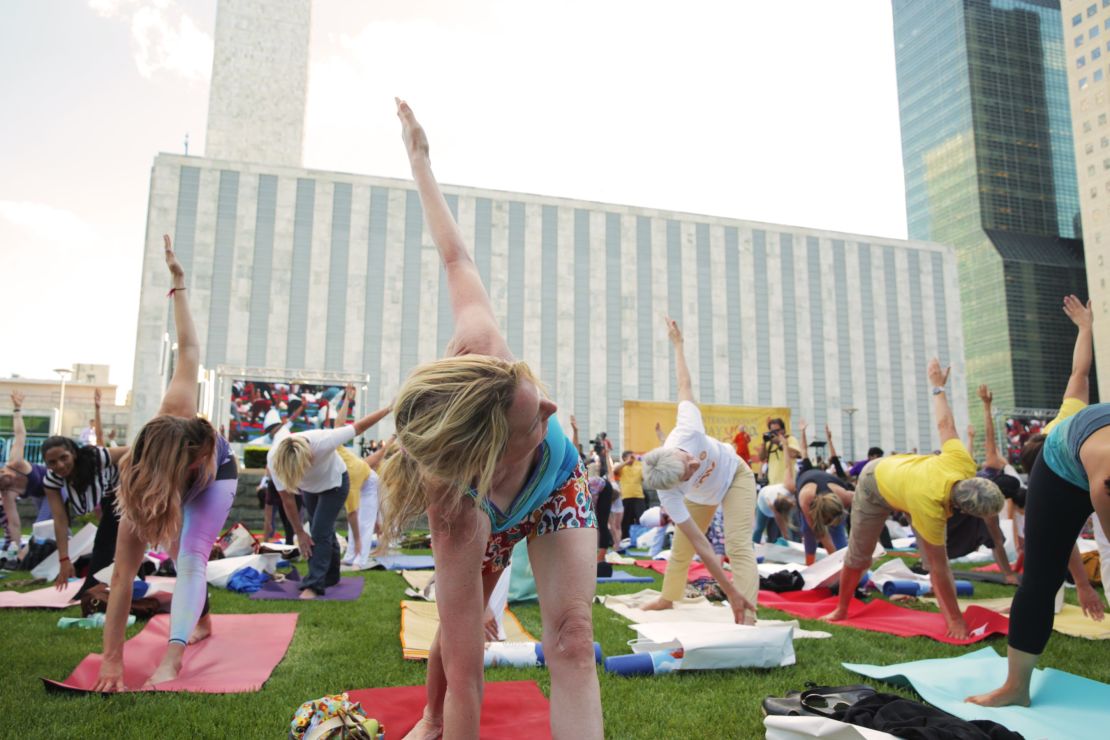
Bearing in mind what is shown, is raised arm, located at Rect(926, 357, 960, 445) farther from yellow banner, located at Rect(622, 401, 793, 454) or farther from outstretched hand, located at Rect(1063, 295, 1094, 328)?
yellow banner, located at Rect(622, 401, 793, 454)

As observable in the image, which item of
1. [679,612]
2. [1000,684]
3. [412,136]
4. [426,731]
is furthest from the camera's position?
[679,612]

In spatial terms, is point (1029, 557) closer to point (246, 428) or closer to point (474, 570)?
point (474, 570)

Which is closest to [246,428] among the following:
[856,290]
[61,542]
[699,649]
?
[61,542]

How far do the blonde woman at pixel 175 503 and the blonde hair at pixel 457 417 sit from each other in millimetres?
2354

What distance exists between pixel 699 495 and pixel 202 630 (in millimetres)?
3890

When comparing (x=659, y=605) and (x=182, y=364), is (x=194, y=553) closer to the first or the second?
(x=182, y=364)

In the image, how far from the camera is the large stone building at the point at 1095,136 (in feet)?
211

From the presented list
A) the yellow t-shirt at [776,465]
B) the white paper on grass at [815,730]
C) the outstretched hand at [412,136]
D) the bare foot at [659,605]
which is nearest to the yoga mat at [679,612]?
the bare foot at [659,605]

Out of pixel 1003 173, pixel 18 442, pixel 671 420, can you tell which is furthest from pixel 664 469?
pixel 1003 173

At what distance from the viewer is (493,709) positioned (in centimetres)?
333

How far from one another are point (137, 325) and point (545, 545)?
42037mm

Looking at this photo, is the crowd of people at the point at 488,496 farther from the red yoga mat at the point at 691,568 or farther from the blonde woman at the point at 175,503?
the red yoga mat at the point at 691,568

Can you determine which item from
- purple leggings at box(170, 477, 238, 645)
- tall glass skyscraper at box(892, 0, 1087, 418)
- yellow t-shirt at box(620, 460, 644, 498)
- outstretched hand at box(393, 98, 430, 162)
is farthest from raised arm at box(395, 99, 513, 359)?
tall glass skyscraper at box(892, 0, 1087, 418)

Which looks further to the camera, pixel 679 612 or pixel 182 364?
pixel 679 612
